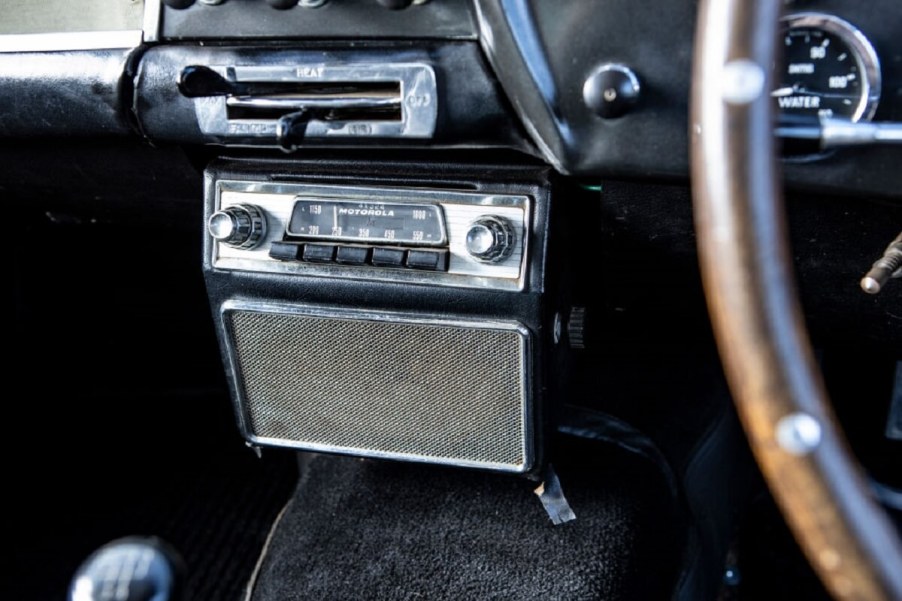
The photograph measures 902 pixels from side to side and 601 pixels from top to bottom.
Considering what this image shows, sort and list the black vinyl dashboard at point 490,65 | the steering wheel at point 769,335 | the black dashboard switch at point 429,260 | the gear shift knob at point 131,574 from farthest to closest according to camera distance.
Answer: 1. the black dashboard switch at point 429,260
2. the black vinyl dashboard at point 490,65
3. the gear shift knob at point 131,574
4. the steering wheel at point 769,335

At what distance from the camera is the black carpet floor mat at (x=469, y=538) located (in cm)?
83

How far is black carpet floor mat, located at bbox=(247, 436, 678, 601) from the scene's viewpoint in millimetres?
830

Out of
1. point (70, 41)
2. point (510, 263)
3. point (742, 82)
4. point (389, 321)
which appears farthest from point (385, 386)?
point (742, 82)

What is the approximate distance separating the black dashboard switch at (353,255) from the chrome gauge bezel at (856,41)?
1.18ft

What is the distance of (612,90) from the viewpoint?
0.64 metres

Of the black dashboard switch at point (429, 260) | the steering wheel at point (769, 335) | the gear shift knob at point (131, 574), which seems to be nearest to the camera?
the steering wheel at point (769, 335)

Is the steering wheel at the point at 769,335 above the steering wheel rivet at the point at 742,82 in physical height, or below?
below

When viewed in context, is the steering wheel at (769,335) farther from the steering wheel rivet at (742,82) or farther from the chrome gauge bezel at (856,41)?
the chrome gauge bezel at (856,41)

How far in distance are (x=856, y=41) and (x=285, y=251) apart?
1.52ft

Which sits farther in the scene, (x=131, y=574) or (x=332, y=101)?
(x=332, y=101)

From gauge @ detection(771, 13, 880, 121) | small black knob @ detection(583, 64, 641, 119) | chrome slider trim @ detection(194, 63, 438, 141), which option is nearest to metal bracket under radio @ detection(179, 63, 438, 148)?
chrome slider trim @ detection(194, 63, 438, 141)

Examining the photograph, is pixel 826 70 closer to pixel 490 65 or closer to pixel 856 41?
pixel 856 41

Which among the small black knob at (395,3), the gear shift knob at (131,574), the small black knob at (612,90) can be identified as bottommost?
the gear shift knob at (131,574)

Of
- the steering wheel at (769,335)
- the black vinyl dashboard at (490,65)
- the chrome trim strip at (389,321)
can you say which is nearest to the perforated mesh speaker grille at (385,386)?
Answer: the chrome trim strip at (389,321)
